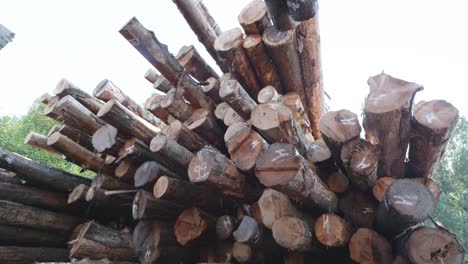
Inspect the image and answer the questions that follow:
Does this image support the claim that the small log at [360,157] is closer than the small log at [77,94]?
Yes

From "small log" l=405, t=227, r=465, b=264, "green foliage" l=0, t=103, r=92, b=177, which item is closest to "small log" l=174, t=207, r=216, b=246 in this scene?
"small log" l=405, t=227, r=465, b=264

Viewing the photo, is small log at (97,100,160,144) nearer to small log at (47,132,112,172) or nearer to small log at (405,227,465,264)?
small log at (47,132,112,172)

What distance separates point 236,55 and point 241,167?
1.21m

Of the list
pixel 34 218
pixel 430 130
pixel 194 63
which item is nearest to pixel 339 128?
pixel 430 130

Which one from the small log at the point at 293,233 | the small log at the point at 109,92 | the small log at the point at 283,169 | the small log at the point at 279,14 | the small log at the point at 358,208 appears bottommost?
the small log at the point at 358,208

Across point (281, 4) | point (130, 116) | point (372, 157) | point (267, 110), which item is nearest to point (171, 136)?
point (130, 116)

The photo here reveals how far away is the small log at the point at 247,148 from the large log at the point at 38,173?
8.15 ft

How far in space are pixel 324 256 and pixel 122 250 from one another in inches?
76.3

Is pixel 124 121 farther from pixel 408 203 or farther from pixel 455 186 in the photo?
pixel 455 186

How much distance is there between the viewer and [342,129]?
216 centimetres

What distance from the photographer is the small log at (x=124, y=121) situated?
2973mm

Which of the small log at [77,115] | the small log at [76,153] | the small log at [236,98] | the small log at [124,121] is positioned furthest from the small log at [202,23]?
the small log at [76,153]

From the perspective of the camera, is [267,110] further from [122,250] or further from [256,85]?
[122,250]

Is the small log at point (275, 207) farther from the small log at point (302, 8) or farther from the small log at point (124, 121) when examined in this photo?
the small log at point (124, 121)
